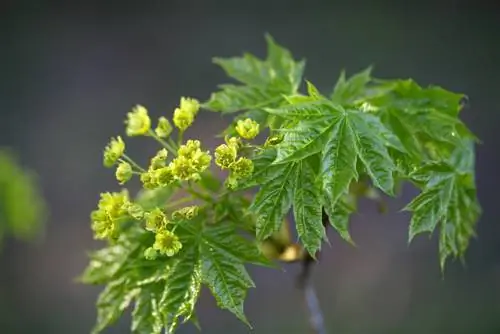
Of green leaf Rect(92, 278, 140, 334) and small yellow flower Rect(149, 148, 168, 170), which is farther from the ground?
small yellow flower Rect(149, 148, 168, 170)

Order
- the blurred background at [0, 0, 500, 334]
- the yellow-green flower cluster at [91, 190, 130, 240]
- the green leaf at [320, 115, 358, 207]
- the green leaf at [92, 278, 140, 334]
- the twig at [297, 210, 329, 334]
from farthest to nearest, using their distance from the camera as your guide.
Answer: the blurred background at [0, 0, 500, 334] → the twig at [297, 210, 329, 334] → the green leaf at [92, 278, 140, 334] → the yellow-green flower cluster at [91, 190, 130, 240] → the green leaf at [320, 115, 358, 207]

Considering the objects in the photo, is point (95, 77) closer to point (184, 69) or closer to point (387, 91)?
point (184, 69)

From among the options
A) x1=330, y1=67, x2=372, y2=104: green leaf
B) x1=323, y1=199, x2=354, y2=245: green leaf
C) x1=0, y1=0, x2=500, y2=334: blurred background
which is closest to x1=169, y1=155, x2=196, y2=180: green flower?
x1=323, y1=199, x2=354, y2=245: green leaf

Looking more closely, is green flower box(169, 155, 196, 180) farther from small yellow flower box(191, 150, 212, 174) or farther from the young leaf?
the young leaf

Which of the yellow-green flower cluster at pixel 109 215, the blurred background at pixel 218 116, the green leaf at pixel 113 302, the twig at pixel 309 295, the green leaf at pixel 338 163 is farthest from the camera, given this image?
the blurred background at pixel 218 116

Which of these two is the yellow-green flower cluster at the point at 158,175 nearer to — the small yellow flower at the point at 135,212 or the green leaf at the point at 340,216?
the small yellow flower at the point at 135,212

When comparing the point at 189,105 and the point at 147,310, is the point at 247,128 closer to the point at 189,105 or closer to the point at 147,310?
the point at 189,105

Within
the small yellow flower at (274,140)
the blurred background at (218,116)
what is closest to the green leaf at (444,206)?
the small yellow flower at (274,140)
